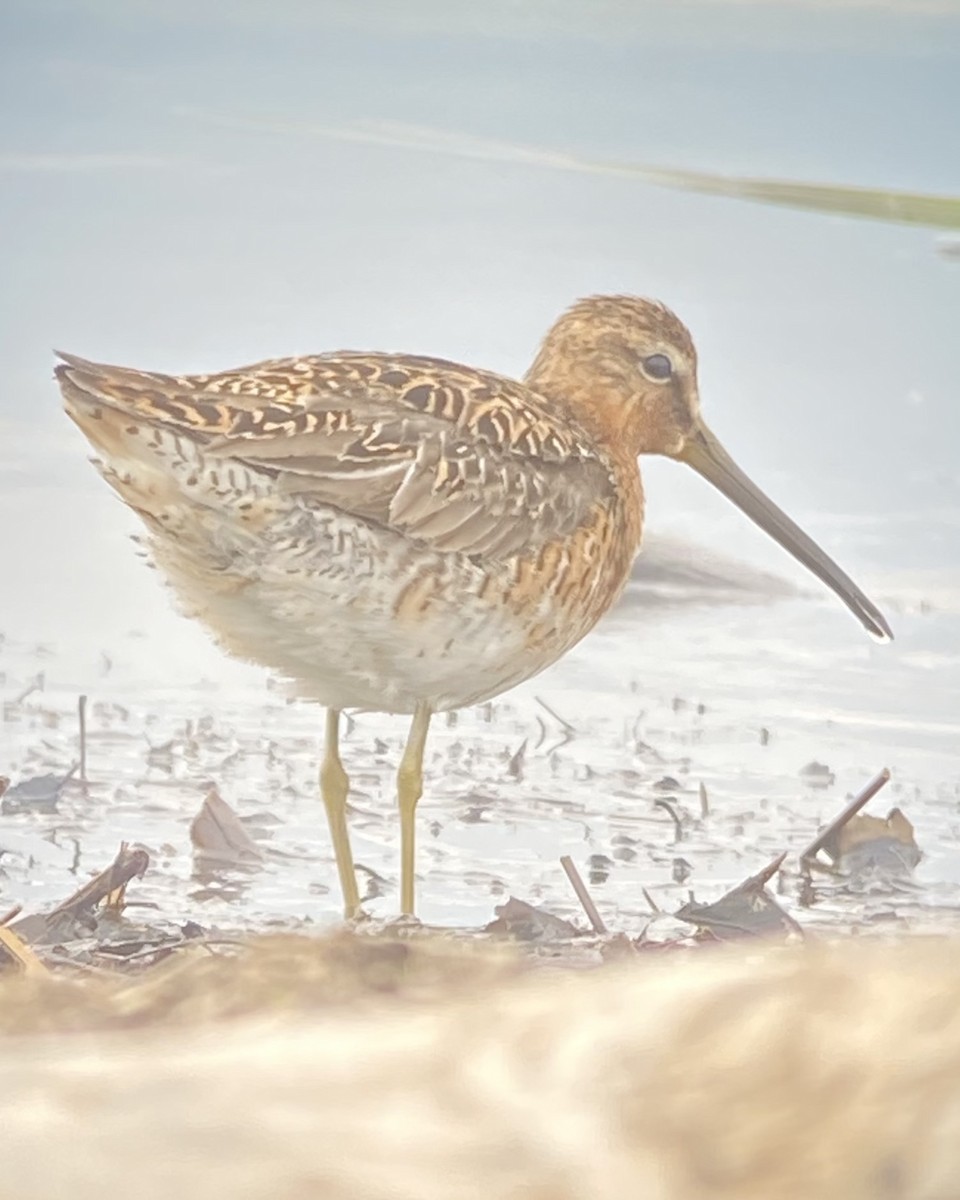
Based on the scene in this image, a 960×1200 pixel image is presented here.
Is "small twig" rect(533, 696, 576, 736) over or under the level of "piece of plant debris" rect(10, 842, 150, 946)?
over

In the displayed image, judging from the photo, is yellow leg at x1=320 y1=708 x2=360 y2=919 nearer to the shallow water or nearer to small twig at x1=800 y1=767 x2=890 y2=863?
the shallow water

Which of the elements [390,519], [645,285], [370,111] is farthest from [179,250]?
[390,519]

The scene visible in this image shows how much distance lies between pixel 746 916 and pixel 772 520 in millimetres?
581

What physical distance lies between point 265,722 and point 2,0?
96 centimetres

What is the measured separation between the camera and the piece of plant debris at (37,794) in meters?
2.21

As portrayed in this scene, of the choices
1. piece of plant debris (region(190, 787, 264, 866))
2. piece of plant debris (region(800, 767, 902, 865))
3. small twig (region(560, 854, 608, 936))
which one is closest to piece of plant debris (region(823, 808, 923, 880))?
piece of plant debris (region(800, 767, 902, 865))

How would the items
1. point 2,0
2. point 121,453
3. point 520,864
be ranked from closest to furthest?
point 121,453
point 520,864
point 2,0

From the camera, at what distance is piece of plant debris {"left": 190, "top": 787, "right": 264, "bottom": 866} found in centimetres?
215

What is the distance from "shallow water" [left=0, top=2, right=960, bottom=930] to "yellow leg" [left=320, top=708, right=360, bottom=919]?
122 mm

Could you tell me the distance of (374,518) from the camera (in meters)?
1.70

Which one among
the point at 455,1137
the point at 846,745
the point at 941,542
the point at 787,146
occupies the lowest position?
the point at 846,745

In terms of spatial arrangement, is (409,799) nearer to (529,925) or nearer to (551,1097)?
(529,925)

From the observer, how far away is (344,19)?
2240mm

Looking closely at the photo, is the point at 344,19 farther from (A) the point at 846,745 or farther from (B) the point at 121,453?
(A) the point at 846,745
